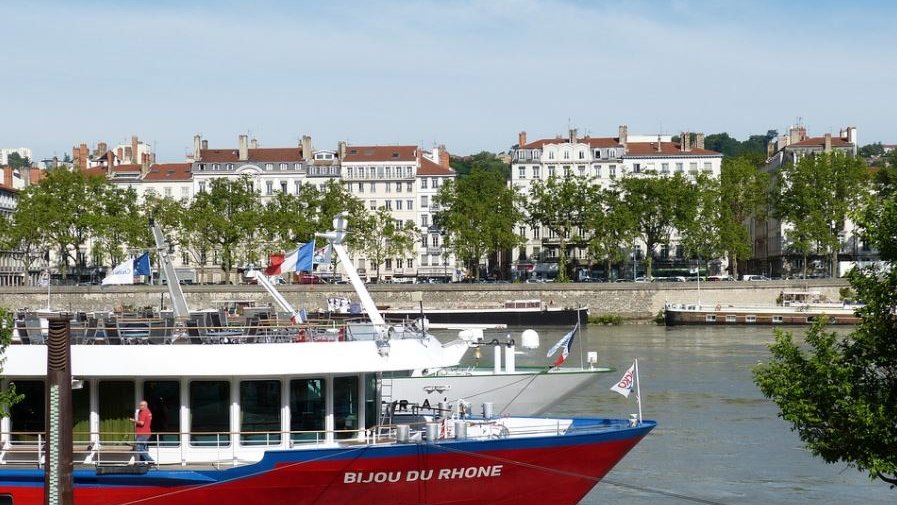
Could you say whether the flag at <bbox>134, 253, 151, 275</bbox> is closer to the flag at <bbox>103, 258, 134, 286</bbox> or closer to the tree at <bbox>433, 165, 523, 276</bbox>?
the flag at <bbox>103, 258, 134, 286</bbox>

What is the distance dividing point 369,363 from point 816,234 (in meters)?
77.1

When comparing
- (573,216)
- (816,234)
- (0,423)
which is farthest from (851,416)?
(573,216)

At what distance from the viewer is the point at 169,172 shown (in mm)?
114500

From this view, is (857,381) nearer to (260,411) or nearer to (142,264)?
(260,411)

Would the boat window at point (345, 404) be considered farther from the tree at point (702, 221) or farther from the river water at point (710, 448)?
the tree at point (702, 221)

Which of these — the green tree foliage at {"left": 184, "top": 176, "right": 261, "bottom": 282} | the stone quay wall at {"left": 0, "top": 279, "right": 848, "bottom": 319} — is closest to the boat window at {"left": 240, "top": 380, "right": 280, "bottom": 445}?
the stone quay wall at {"left": 0, "top": 279, "right": 848, "bottom": 319}

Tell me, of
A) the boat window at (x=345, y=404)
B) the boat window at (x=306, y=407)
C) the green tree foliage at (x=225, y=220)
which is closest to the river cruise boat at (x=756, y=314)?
the green tree foliage at (x=225, y=220)

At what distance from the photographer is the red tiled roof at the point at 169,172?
113 m

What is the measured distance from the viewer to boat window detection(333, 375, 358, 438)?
66.5ft

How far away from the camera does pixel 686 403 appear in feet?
125

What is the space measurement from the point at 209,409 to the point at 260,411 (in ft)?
2.35

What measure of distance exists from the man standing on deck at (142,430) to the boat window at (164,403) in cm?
44

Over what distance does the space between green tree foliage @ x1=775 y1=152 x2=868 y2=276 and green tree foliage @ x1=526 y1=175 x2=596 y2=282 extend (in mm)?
13288

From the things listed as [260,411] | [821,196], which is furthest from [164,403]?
[821,196]
